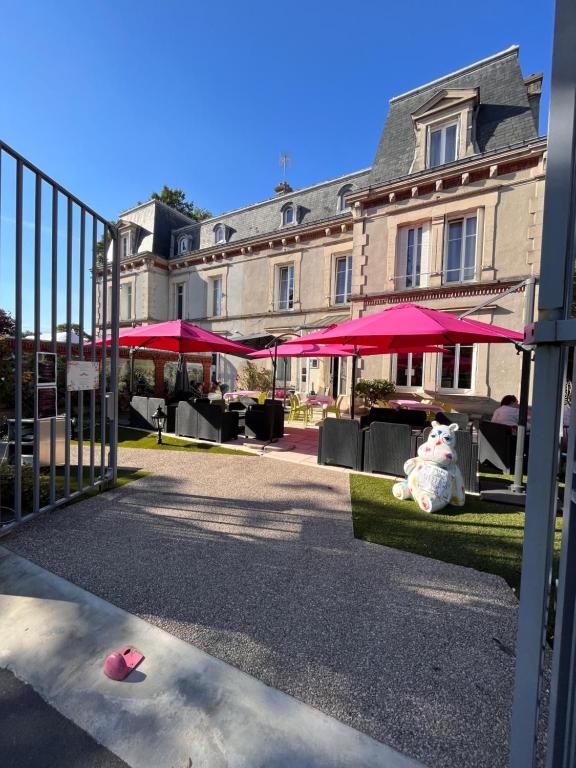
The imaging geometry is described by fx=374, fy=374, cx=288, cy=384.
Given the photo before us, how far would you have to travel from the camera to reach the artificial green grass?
10.9 feet

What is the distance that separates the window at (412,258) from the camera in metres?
12.8

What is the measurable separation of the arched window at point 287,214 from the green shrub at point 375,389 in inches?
367

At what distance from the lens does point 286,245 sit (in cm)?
1711

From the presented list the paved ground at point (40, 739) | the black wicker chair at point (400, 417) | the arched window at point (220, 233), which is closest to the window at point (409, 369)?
the black wicker chair at point (400, 417)

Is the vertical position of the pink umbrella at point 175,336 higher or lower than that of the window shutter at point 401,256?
lower

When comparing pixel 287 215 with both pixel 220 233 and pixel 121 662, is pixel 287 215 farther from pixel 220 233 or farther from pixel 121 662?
pixel 121 662

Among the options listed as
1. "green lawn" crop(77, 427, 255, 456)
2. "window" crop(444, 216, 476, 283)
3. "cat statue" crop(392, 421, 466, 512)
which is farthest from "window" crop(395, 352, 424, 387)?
"cat statue" crop(392, 421, 466, 512)

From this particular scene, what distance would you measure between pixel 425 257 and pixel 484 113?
4.79m

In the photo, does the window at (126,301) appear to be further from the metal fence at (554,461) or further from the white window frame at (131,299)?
the metal fence at (554,461)

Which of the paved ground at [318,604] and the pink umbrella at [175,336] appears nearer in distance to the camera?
the paved ground at [318,604]

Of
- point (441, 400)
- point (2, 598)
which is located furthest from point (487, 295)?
point (2, 598)

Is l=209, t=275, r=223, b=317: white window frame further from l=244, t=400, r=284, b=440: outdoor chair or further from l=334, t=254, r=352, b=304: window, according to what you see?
l=244, t=400, r=284, b=440: outdoor chair

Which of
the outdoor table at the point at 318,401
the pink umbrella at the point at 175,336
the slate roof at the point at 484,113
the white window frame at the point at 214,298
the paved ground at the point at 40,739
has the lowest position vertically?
the paved ground at the point at 40,739

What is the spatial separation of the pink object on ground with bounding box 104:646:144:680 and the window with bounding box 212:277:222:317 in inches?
727
